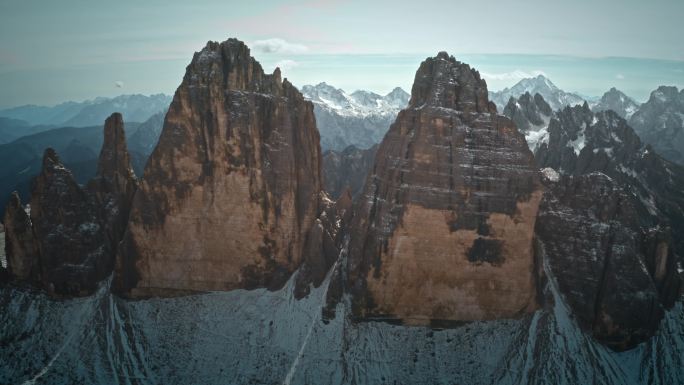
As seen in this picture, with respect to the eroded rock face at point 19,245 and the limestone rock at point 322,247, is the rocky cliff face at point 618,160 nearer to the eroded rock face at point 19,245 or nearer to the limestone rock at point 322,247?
the limestone rock at point 322,247

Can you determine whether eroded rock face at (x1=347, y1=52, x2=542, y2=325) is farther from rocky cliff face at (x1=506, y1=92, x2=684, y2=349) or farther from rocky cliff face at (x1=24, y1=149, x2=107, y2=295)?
rocky cliff face at (x1=24, y1=149, x2=107, y2=295)

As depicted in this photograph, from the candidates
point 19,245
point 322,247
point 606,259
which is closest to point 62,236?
point 19,245

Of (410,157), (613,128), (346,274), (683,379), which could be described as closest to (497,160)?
(410,157)

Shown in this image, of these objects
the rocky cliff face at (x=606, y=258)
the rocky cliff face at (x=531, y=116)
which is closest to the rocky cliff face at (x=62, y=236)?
the rocky cliff face at (x=606, y=258)

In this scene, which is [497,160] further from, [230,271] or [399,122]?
[230,271]

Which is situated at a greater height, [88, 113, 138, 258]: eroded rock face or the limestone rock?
[88, 113, 138, 258]: eroded rock face

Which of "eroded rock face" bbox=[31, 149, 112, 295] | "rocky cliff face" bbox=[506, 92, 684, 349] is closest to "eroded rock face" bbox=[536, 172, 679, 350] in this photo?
"rocky cliff face" bbox=[506, 92, 684, 349]
